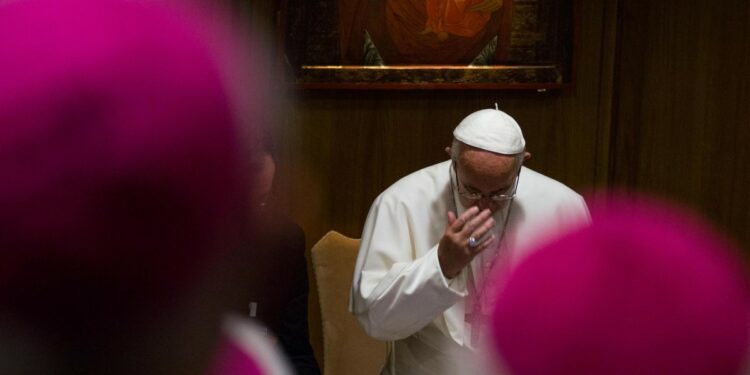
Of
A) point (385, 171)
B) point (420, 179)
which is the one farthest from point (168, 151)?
point (385, 171)

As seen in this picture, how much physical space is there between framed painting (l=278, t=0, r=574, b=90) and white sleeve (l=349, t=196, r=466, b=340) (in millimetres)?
1077

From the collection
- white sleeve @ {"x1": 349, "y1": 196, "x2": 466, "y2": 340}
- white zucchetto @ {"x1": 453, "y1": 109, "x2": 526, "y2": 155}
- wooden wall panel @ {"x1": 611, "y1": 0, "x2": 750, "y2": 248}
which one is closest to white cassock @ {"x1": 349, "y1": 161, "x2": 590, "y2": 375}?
white sleeve @ {"x1": 349, "y1": 196, "x2": 466, "y2": 340}

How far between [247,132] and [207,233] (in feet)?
0.11

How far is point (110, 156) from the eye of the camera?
25 centimetres

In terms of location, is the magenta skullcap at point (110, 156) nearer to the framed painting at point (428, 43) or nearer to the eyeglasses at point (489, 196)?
the eyeglasses at point (489, 196)

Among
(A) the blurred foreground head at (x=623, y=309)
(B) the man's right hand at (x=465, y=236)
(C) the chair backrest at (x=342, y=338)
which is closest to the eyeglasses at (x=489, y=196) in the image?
(B) the man's right hand at (x=465, y=236)

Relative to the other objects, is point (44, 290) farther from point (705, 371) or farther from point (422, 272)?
point (422, 272)

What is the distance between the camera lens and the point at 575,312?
0.28 metres

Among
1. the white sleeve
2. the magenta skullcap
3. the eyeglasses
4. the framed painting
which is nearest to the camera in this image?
the magenta skullcap

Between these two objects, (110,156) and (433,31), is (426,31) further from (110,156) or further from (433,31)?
(110,156)

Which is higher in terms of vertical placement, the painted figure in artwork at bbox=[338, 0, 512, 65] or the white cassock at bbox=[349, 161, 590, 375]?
the painted figure in artwork at bbox=[338, 0, 512, 65]

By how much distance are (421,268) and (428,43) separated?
5.12 feet

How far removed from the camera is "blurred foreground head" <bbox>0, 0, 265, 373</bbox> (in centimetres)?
25

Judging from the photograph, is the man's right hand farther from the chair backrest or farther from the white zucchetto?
the chair backrest
